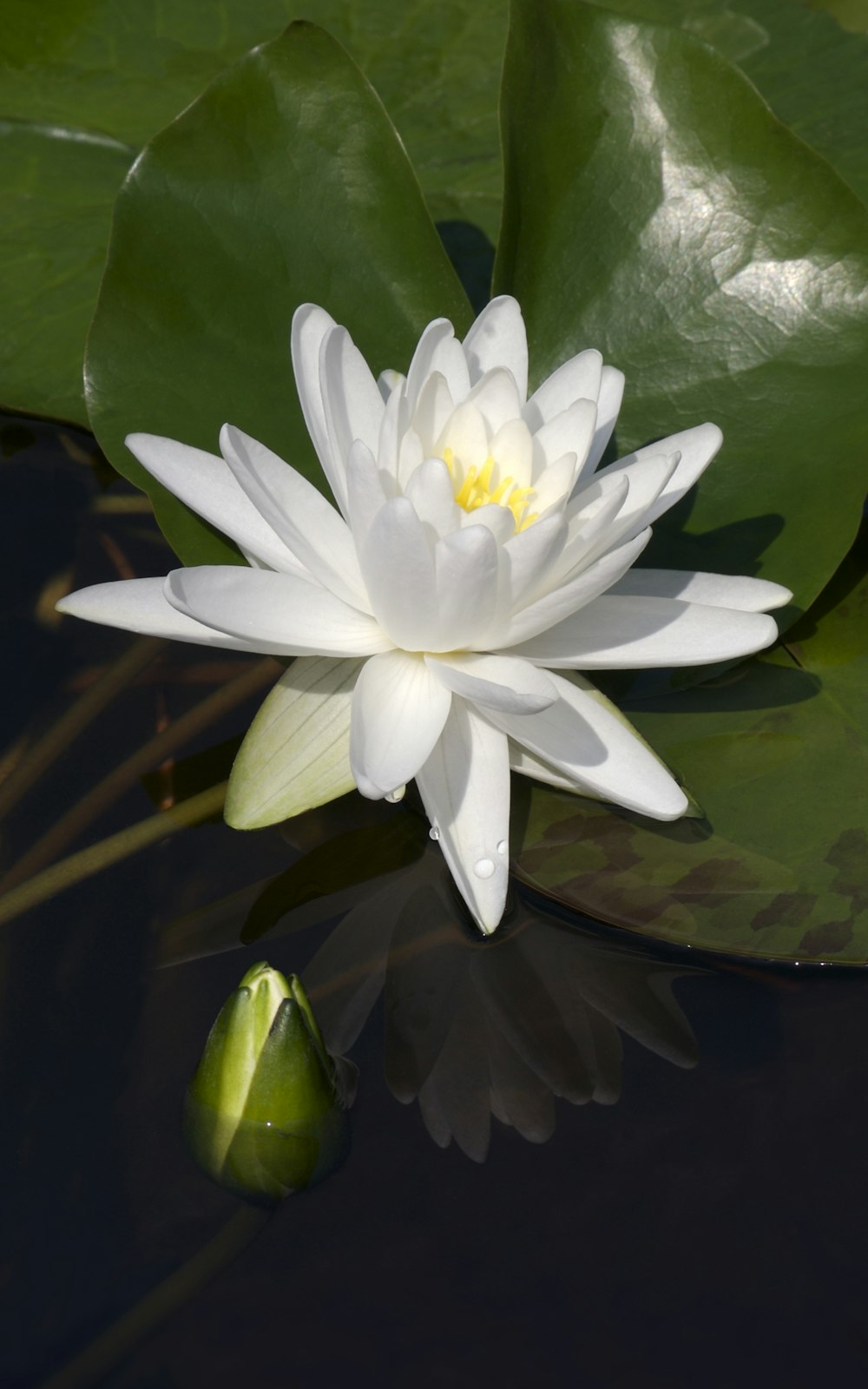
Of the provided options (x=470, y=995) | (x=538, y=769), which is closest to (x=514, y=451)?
(x=538, y=769)

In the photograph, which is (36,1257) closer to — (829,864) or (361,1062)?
(361,1062)

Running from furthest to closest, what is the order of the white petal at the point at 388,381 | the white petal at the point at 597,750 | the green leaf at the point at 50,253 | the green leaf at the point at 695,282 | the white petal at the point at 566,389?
the green leaf at the point at 50,253 < the green leaf at the point at 695,282 < the white petal at the point at 388,381 < the white petal at the point at 566,389 < the white petal at the point at 597,750

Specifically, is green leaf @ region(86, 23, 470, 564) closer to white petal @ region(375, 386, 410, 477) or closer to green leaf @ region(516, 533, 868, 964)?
white petal @ region(375, 386, 410, 477)

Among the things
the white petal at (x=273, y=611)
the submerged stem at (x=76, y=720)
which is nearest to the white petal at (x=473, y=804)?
the white petal at (x=273, y=611)

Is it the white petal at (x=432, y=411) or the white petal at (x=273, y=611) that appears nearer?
the white petal at (x=273, y=611)

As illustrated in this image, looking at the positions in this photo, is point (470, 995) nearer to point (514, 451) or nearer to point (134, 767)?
point (134, 767)

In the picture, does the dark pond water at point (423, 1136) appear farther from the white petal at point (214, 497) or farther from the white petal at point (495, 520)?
the white petal at point (495, 520)
